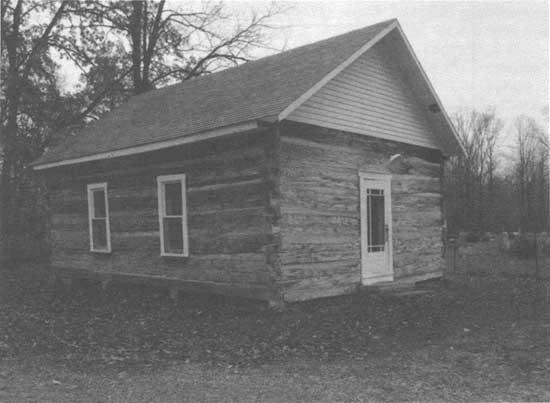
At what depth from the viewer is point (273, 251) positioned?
10.6m

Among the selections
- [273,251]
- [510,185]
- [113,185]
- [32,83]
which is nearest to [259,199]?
[273,251]

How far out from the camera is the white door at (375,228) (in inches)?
504

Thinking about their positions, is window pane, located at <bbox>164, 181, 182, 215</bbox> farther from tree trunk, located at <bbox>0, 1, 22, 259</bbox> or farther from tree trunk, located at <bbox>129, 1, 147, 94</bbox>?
tree trunk, located at <bbox>129, 1, 147, 94</bbox>

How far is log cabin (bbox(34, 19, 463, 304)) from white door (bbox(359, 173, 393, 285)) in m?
0.04

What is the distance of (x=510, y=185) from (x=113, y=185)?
176 feet

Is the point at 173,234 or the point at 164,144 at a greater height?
the point at 164,144

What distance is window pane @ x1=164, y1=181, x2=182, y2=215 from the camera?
13.5 metres

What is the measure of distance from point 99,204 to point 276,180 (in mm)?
7464

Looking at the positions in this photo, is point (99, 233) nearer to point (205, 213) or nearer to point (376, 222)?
point (205, 213)

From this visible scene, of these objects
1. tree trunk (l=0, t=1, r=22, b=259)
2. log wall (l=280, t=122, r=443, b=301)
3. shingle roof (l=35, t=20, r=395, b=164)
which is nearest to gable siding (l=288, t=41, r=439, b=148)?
log wall (l=280, t=122, r=443, b=301)

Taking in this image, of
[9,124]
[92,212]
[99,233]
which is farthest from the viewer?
[9,124]

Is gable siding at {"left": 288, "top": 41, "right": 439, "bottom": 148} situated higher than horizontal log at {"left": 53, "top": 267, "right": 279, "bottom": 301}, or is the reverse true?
gable siding at {"left": 288, "top": 41, "right": 439, "bottom": 148}

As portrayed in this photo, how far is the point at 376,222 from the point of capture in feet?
44.0

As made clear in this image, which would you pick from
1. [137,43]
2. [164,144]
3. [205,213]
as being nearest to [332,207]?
[205,213]
